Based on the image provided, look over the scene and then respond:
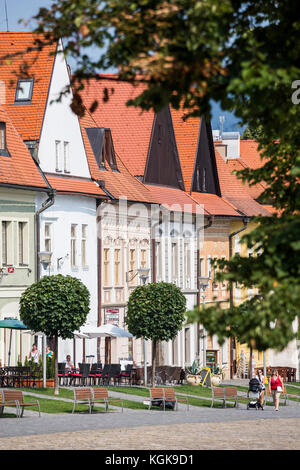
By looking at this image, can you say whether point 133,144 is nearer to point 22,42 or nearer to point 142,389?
point 22,42

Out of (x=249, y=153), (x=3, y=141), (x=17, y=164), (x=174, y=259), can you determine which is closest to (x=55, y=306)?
(x=17, y=164)

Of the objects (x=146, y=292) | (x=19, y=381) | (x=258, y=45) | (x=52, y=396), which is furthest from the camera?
(x=146, y=292)

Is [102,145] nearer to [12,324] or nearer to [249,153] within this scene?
[12,324]

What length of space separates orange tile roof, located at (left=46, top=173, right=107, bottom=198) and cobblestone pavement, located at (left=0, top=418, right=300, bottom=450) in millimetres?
16979

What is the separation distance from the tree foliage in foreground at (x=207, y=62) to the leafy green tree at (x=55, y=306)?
80.8 feet

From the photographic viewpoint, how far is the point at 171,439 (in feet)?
77.6

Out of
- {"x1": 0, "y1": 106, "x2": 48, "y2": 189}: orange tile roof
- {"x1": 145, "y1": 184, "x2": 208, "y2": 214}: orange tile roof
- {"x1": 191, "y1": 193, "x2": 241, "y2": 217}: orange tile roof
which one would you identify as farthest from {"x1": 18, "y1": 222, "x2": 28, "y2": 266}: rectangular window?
{"x1": 191, "y1": 193, "x2": 241, "y2": 217}: orange tile roof

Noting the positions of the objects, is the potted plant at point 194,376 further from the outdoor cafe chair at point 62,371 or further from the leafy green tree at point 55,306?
the leafy green tree at point 55,306

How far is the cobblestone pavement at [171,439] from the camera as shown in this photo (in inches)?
846

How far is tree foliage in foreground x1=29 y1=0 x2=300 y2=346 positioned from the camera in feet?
30.6

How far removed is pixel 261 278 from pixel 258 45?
1.97m

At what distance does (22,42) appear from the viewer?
46.1 metres

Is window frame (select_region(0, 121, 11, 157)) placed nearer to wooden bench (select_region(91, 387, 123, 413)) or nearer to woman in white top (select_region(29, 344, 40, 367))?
woman in white top (select_region(29, 344, 40, 367))
